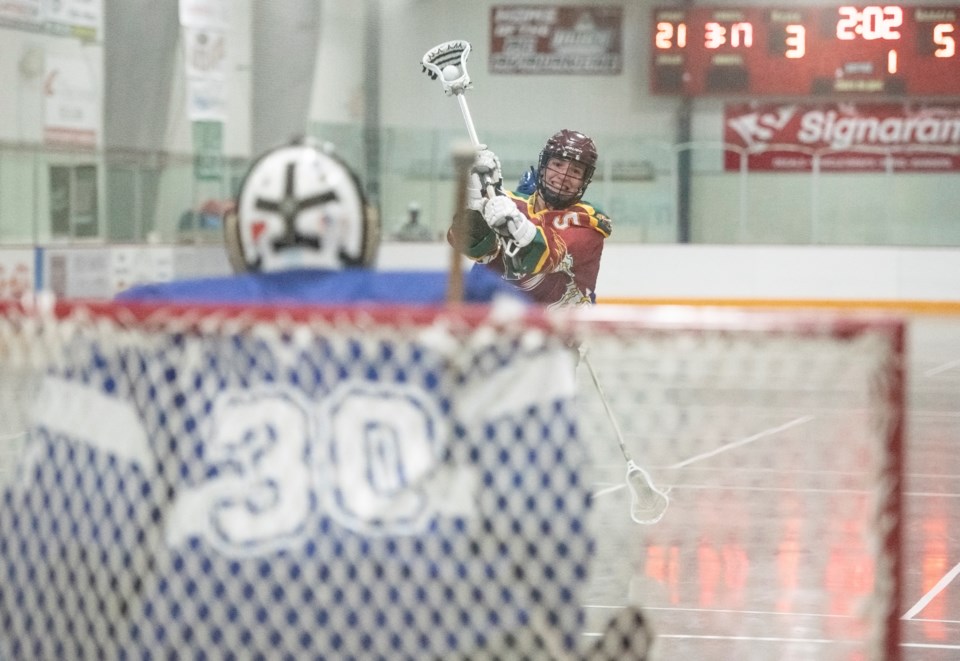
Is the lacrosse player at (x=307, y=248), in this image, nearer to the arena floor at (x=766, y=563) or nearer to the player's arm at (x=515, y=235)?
the arena floor at (x=766, y=563)

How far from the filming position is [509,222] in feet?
19.9

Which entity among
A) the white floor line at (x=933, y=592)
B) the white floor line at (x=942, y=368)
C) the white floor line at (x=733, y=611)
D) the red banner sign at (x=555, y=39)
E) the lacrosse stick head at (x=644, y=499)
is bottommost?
the white floor line at (x=942, y=368)

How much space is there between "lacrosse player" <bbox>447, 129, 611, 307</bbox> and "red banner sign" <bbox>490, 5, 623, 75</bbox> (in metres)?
14.2

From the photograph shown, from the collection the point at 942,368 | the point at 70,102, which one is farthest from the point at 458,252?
the point at 942,368

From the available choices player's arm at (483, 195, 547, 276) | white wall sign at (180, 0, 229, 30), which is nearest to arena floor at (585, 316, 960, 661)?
player's arm at (483, 195, 547, 276)

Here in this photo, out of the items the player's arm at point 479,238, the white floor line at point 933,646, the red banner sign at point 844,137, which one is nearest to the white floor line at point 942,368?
the red banner sign at point 844,137

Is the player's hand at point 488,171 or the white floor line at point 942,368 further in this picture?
the white floor line at point 942,368

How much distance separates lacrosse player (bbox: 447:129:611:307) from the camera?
6.13 meters

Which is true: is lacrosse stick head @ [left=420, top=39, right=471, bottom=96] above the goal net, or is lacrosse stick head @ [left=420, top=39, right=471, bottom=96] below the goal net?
above

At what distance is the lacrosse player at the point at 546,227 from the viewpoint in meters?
6.13

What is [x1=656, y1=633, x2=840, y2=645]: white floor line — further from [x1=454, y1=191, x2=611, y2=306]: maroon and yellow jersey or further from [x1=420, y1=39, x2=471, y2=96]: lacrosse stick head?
[x1=420, y1=39, x2=471, y2=96]: lacrosse stick head

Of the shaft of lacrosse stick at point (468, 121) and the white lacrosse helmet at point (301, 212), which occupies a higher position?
the shaft of lacrosse stick at point (468, 121)

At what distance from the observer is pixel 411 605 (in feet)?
7.73

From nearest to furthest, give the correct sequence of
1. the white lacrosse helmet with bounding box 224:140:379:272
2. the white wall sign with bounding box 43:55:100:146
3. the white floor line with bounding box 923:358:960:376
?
the white lacrosse helmet with bounding box 224:140:379:272 → the white wall sign with bounding box 43:55:100:146 → the white floor line with bounding box 923:358:960:376
